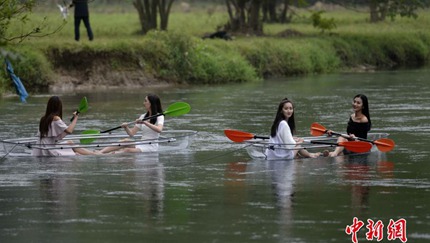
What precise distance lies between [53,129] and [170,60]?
56.4ft

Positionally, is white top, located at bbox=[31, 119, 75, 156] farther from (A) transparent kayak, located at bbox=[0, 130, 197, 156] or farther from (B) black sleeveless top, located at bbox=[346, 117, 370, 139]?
(B) black sleeveless top, located at bbox=[346, 117, 370, 139]

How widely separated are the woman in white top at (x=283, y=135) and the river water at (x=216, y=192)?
0.64 ft

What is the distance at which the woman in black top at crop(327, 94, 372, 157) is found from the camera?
1708 cm

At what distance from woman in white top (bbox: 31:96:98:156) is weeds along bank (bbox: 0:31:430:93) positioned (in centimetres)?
1053

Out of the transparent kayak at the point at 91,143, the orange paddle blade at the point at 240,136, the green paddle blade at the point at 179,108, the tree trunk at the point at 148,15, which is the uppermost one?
the green paddle blade at the point at 179,108

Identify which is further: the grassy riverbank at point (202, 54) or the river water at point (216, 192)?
the grassy riverbank at point (202, 54)

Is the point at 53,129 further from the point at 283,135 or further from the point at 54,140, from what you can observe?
the point at 283,135

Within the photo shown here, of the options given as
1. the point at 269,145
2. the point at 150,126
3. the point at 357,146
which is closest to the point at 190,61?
the point at 150,126

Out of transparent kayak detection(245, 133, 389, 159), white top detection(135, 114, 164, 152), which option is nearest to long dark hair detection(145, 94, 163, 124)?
white top detection(135, 114, 164, 152)

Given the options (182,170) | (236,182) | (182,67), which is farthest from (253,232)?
(182,67)

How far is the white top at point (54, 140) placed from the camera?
55.3 feet

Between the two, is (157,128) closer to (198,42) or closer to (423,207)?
(423,207)

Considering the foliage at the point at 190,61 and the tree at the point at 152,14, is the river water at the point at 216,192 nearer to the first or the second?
the foliage at the point at 190,61

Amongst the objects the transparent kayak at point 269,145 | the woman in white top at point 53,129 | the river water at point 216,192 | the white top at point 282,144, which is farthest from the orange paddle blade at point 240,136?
the woman in white top at point 53,129
